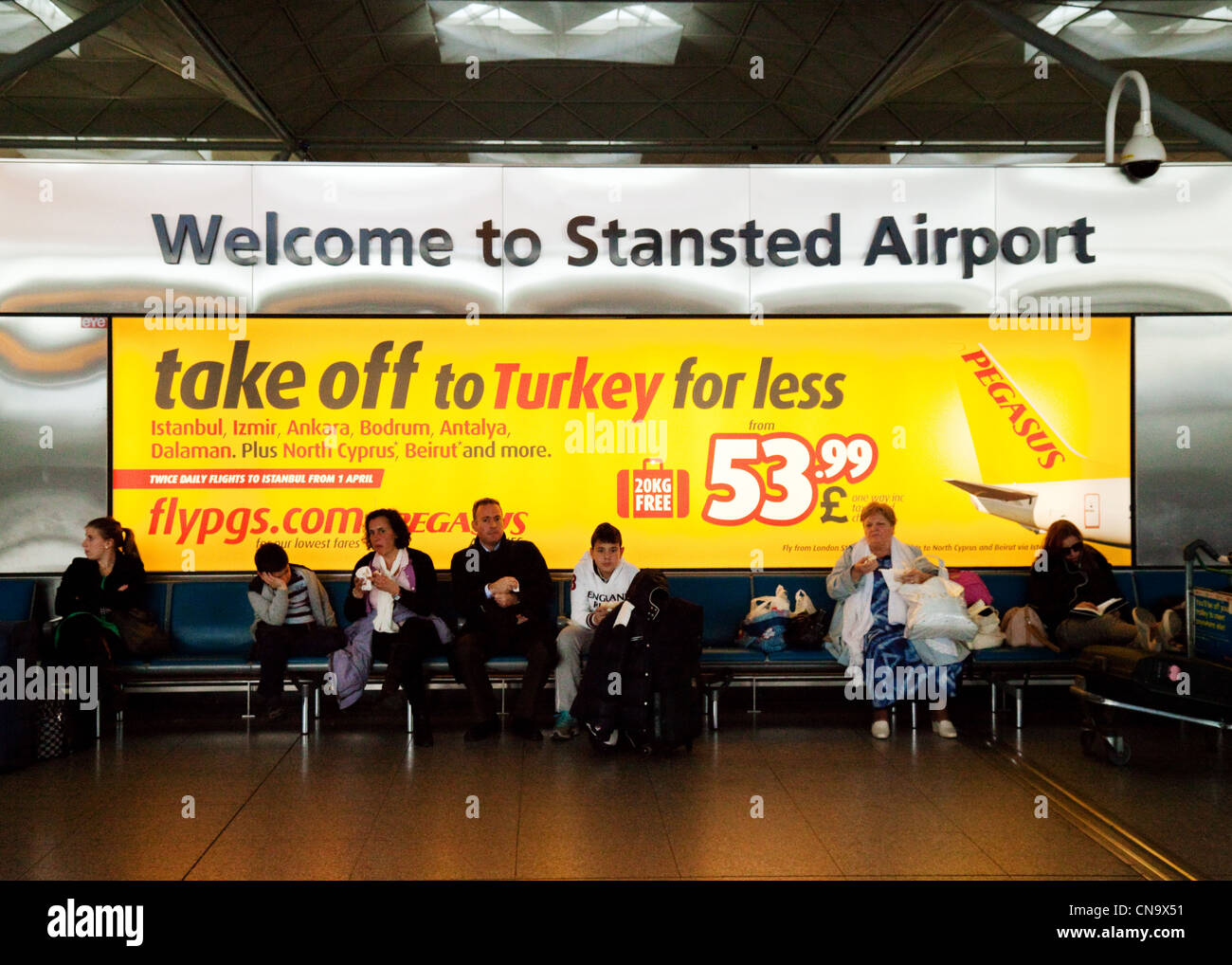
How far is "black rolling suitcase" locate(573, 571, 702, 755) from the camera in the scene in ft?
19.9

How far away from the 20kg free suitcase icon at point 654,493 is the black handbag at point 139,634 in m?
3.13

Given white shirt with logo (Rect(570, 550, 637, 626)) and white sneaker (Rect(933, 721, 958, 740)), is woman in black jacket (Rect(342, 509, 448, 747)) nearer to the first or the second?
white shirt with logo (Rect(570, 550, 637, 626))

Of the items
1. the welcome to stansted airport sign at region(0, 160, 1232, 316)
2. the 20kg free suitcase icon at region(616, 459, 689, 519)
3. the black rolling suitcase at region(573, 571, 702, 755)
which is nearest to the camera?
the black rolling suitcase at region(573, 571, 702, 755)

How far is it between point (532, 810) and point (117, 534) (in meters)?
3.65

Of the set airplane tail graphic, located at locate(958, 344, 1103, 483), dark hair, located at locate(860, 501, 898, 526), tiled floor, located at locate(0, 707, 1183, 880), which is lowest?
tiled floor, located at locate(0, 707, 1183, 880)

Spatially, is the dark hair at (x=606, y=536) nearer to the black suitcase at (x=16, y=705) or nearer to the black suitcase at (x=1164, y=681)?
the black suitcase at (x=1164, y=681)

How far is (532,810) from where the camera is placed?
503 centimetres

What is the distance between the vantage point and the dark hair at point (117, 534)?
682cm

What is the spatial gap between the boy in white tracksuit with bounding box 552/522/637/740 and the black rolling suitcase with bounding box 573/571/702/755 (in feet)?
0.93

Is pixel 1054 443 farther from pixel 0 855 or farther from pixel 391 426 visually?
pixel 0 855

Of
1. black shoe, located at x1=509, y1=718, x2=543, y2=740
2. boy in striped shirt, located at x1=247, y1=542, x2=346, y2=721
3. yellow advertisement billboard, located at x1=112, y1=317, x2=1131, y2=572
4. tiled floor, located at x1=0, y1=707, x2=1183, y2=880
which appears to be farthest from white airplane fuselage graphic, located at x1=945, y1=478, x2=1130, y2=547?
boy in striped shirt, located at x1=247, y1=542, x2=346, y2=721

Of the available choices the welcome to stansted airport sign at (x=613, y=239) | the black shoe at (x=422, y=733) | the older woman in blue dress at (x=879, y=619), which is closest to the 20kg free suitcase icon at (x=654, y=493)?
the welcome to stansted airport sign at (x=613, y=239)

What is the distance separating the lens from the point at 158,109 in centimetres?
1258

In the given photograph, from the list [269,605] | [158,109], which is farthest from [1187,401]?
[158,109]
